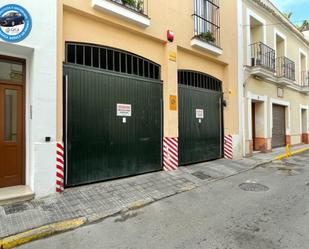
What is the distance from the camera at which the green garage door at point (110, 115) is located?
5.71 metres

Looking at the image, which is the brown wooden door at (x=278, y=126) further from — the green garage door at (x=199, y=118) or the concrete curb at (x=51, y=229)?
the concrete curb at (x=51, y=229)

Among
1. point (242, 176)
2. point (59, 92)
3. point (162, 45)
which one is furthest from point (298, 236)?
point (162, 45)

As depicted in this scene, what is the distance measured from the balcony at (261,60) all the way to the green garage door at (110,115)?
6.13 m

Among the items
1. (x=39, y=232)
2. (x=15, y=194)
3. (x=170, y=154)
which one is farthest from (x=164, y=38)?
(x=39, y=232)

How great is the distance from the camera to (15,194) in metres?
4.72

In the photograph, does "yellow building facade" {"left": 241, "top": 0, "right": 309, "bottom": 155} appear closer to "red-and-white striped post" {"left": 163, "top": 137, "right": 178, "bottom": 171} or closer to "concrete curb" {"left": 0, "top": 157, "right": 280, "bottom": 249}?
"red-and-white striped post" {"left": 163, "top": 137, "right": 178, "bottom": 171}

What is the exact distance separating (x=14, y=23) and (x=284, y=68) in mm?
14584

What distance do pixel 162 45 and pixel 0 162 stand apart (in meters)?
5.90

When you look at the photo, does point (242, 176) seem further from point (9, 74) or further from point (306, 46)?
point (306, 46)

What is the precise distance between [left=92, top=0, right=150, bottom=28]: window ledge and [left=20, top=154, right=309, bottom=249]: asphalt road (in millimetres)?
5130

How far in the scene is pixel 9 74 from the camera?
5.18 m

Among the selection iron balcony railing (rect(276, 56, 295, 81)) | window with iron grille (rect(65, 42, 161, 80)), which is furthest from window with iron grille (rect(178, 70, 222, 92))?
iron balcony railing (rect(276, 56, 295, 81))

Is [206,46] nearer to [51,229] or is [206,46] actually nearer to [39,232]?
[51,229]

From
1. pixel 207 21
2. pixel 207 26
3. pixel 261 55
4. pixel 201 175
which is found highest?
pixel 207 21
